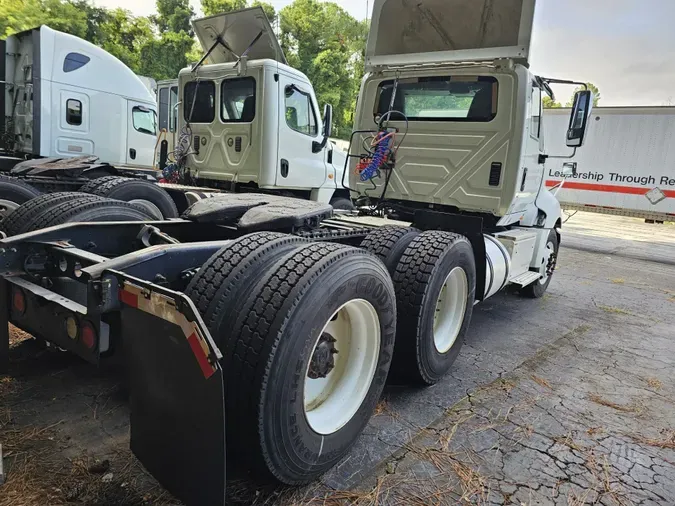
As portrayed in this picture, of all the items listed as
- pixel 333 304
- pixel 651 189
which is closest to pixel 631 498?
pixel 333 304

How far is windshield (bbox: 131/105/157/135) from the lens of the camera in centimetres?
877

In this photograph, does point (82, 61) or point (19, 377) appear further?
point (82, 61)

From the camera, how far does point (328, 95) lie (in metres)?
28.8

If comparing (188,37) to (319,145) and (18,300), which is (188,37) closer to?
(319,145)

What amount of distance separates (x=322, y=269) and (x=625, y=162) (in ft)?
44.8

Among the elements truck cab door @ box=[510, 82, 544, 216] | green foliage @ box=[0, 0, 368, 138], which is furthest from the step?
green foliage @ box=[0, 0, 368, 138]

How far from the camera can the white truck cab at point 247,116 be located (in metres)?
6.63

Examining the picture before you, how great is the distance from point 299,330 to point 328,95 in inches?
1117

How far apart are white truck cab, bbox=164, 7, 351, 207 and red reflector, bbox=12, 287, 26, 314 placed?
4.37m

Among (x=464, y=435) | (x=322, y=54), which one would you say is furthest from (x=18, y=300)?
(x=322, y=54)

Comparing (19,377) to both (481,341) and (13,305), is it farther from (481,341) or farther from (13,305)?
(481,341)

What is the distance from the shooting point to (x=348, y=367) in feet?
8.80

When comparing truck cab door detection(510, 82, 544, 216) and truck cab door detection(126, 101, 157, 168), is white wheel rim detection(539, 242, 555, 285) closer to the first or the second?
truck cab door detection(510, 82, 544, 216)

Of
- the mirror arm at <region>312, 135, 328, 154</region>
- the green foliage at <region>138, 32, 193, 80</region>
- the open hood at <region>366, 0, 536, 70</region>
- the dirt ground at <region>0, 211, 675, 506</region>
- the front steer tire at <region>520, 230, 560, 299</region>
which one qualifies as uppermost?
the green foliage at <region>138, 32, 193, 80</region>
